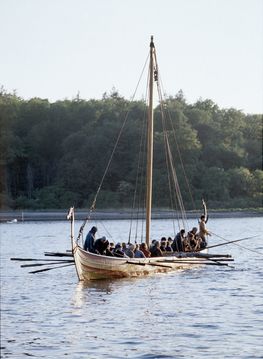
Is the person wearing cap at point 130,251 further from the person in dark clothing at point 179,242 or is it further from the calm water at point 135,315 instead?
the person in dark clothing at point 179,242

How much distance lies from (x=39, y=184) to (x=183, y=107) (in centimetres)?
2660

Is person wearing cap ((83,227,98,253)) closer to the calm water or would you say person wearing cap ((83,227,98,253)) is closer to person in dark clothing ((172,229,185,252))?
the calm water

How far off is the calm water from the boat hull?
405 mm

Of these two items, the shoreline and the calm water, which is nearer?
the calm water

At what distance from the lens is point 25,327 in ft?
86.1

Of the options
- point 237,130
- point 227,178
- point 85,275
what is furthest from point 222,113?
point 85,275

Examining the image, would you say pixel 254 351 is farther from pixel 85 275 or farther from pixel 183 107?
pixel 183 107

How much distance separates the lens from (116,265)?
38125 mm

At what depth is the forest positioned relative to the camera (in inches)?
5049

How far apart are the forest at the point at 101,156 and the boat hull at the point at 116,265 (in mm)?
81344

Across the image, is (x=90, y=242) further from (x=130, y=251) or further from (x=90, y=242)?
(x=130, y=251)

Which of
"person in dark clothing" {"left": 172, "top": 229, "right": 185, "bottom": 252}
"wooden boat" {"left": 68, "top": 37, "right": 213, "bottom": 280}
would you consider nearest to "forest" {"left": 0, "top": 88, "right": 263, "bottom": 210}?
"person in dark clothing" {"left": 172, "top": 229, "right": 185, "bottom": 252}

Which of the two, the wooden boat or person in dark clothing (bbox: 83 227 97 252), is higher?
person in dark clothing (bbox: 83 227 97 252)

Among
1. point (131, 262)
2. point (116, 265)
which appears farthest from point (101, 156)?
point (116, 265)
